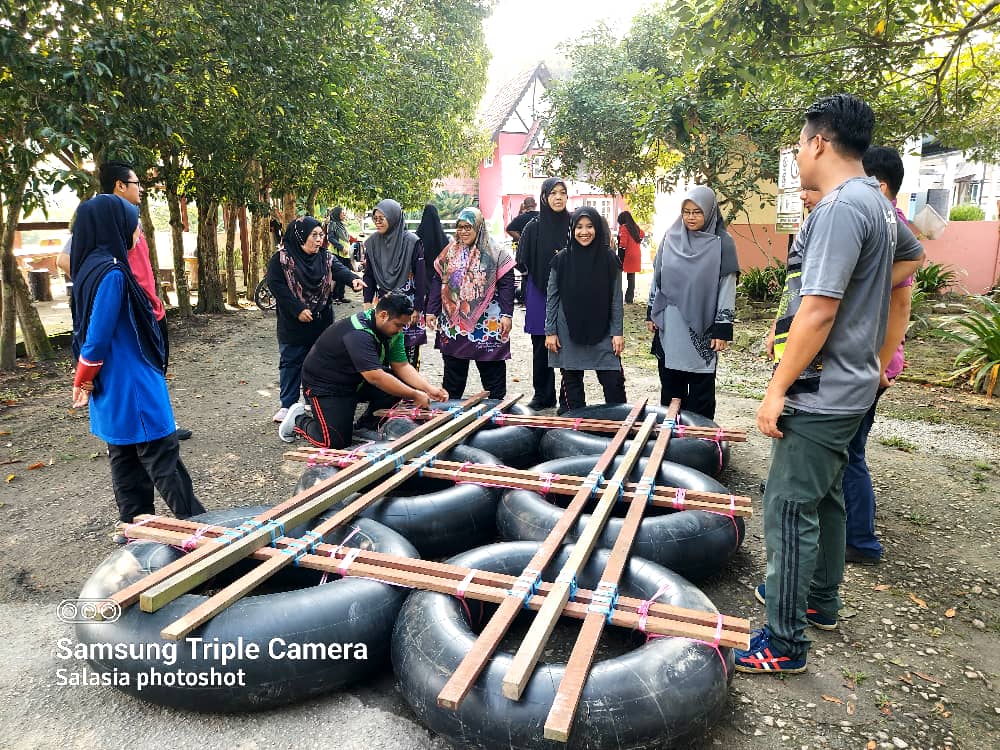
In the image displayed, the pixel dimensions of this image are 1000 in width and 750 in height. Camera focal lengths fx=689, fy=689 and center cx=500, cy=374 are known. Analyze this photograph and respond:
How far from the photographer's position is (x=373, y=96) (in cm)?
1136

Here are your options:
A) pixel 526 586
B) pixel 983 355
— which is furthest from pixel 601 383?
pixel 983 355

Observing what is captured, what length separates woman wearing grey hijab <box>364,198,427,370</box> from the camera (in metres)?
5.48

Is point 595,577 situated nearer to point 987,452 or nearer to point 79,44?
point 987,452

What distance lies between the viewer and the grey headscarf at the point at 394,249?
549cm

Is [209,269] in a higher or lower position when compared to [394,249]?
lower

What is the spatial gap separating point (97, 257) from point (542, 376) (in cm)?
342

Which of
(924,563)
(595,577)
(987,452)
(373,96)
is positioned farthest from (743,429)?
(373,96)

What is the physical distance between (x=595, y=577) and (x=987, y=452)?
11.9 ft

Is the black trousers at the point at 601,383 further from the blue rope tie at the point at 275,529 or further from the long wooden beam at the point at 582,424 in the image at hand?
the blue rope tie at the point at 275,529

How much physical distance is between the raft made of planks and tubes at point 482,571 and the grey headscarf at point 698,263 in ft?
3.22

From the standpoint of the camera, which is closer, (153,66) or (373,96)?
(153,66)

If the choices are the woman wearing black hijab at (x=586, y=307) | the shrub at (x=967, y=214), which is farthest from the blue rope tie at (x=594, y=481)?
the shrub at (x=967, y=214)

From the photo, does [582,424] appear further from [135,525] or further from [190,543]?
[135,525]

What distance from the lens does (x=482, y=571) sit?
96.5 inches
